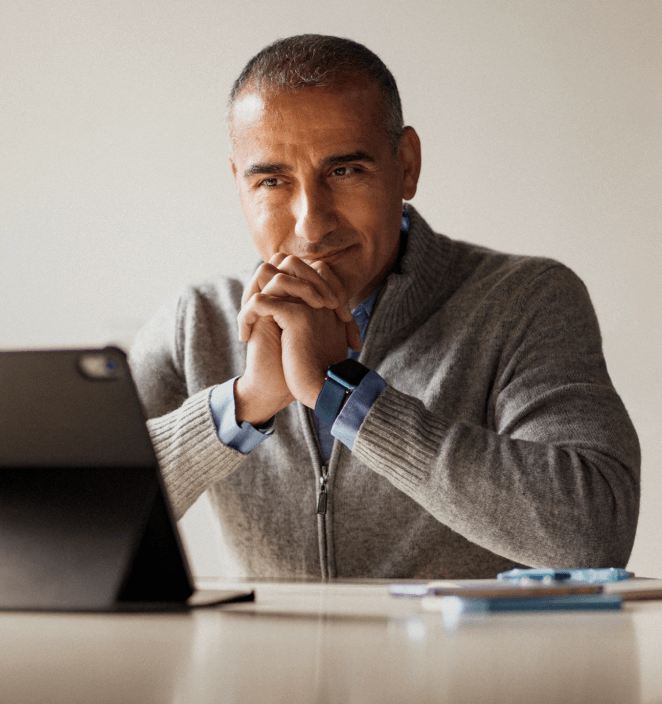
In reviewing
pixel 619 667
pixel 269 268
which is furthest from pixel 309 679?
pixel 269 268

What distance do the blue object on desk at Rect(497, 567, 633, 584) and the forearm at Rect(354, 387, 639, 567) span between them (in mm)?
250

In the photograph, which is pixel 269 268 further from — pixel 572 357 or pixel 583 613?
pixel 583 613

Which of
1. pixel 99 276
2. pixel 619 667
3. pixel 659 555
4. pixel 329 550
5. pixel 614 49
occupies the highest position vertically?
pixel 614 49

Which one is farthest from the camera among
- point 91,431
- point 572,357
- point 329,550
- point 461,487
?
point 329,550

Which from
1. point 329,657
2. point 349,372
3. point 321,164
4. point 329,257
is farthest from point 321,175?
point 329,657

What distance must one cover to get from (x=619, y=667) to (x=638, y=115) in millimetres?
2594

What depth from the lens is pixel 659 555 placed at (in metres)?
2.56

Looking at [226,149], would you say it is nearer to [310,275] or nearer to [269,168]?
[269,168]

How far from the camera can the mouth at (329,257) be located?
136 cm

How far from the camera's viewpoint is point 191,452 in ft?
3.88

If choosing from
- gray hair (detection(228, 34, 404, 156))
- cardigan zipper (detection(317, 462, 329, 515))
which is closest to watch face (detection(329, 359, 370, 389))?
cardigan zipper (detection(317, 462, 329, 515))

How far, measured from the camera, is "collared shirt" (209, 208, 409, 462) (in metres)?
1.04

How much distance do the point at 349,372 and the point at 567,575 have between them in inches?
18.5

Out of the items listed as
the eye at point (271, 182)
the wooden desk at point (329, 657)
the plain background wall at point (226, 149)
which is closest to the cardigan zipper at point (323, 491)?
the eye at point (271, 182)
